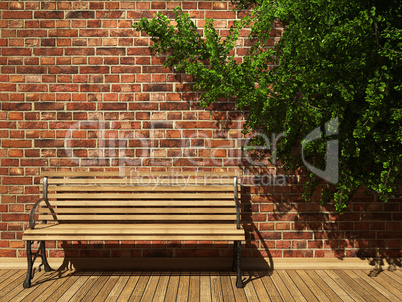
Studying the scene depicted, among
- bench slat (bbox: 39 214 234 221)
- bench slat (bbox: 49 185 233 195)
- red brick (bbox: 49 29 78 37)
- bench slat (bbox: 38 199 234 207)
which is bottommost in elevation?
bench slat (bbox: 39 214 234 221)

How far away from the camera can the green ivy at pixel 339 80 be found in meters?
2.47

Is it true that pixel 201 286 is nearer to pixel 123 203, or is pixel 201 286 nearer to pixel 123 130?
pixel 123 203

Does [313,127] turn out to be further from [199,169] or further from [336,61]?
[199,169]

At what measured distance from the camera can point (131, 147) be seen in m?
3.54

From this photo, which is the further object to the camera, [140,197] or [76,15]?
[76,15]

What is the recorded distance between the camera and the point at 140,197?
3.39 metres

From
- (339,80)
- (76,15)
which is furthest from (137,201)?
(339,80)

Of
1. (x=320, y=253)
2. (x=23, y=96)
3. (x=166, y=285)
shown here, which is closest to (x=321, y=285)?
(x=320, y=253)

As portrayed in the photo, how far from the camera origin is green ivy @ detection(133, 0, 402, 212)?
8.11 feet

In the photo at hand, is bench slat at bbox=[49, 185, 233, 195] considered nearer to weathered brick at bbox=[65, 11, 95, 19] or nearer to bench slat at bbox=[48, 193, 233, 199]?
bench slat at bbox=[48, 193, 233, 199]

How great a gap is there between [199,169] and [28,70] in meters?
2.02

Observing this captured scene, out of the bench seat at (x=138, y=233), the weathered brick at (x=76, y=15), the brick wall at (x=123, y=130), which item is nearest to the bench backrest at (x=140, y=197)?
the brick wall at (x=123, y=130)

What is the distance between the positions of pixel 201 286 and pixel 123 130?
5.55ft

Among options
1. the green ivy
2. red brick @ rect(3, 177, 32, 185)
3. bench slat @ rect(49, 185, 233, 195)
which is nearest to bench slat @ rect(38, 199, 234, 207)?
bench slat @ rect(49, 185, 233, 195)
